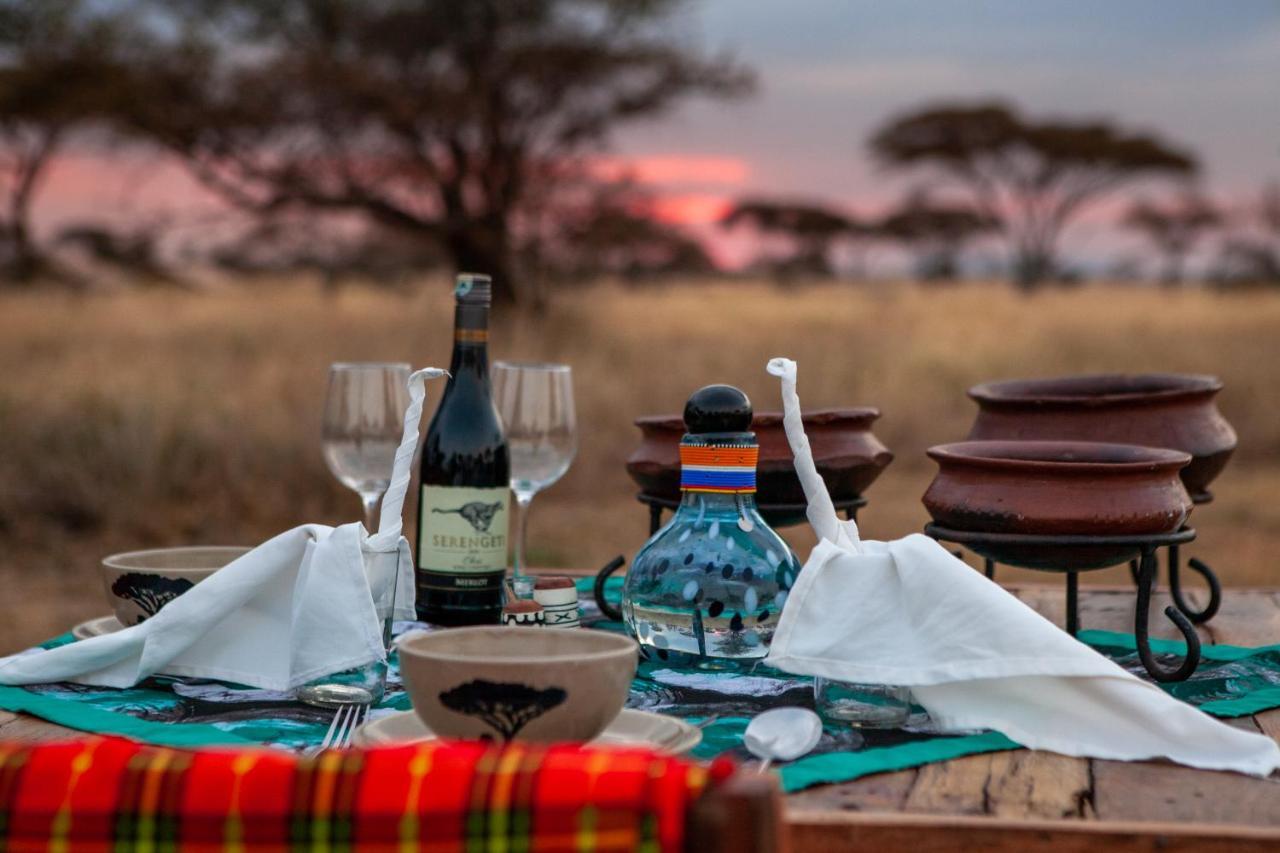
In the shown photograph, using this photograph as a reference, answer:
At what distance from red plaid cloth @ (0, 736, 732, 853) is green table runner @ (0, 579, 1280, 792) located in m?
0.44

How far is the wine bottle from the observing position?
1.53 metres

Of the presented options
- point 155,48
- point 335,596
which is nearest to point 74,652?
point 335,596

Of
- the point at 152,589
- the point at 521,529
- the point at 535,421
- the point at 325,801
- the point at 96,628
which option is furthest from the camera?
the point at 521,529

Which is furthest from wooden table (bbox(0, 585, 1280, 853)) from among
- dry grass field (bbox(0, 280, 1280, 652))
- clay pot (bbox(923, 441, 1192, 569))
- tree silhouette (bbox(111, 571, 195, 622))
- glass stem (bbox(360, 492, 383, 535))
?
dry grass field (bbox(0, 280, 1280, 652))

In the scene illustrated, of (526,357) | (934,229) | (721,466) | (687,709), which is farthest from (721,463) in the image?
(934,229)

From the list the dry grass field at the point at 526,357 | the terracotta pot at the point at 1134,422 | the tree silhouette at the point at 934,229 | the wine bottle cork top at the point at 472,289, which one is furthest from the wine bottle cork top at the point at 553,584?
the tree silhouette at the point at 934,229

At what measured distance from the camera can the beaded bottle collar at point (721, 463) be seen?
1399 mm

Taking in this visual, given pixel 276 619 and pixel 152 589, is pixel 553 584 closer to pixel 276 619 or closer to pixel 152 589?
pixel 276 619

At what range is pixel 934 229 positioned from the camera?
24812 mm

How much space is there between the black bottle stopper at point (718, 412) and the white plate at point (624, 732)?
0.36 metres

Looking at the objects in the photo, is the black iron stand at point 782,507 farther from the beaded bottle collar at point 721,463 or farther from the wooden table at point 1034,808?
the wooden table at point 1034,808

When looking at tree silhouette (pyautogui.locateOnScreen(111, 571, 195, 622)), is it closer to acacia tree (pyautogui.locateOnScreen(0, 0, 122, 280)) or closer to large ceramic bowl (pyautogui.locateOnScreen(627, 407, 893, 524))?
large ceramic bowl (pyautogui.locateOnScreen(627, 407, 893, 524))

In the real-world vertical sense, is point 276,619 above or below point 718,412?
below

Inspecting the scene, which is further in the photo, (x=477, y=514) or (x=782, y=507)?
(x=782, y=507)
